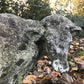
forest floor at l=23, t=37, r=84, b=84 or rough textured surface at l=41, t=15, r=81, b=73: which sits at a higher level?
rough textured surface at l=41, t=15, r=81, b=73

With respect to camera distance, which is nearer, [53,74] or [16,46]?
[16,46]

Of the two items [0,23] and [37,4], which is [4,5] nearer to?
[37,4]

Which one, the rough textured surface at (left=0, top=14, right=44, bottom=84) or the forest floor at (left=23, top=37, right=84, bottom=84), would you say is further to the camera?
the forest floor at (left=23, top=37, right=84, bottom=84)

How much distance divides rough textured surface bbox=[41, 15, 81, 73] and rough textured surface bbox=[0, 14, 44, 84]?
3.1 inches

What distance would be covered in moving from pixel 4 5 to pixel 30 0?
2.25 ft

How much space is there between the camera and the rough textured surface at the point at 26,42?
784mm

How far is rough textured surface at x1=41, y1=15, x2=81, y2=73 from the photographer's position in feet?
3.03

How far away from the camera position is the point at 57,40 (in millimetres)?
926

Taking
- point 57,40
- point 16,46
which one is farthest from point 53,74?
point 16,46

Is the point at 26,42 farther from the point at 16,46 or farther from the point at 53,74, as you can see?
the point at 53,74

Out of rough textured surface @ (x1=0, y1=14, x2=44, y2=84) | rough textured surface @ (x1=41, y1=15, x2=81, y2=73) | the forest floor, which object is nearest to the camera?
rough textured surface @ (x1=0, y1=14, x2=44, y2=84)

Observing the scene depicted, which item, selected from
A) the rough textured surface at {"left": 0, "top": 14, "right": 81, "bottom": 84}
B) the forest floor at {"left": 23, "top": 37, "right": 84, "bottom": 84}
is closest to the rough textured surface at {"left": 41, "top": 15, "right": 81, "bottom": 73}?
the rough textured surface at {"left": 0, "top": 14, "right": 81, "bottom": 84}

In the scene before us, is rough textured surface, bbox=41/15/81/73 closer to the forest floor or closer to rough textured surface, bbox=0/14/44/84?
rough textured surface, bbox=0/14/44/84

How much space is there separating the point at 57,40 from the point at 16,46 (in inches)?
13.2
